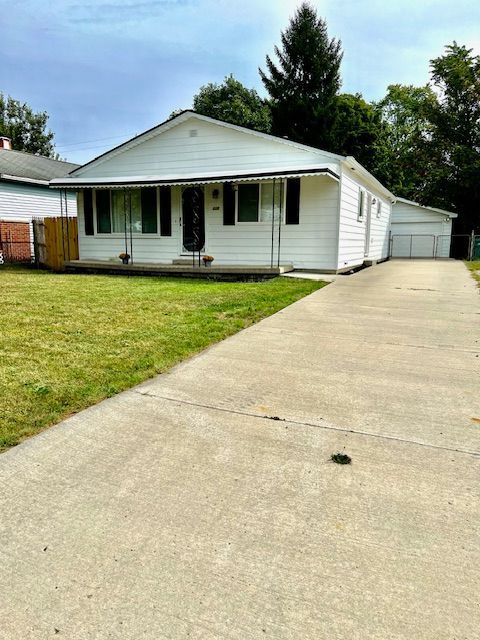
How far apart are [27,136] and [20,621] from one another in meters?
50.3

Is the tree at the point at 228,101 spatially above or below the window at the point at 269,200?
above

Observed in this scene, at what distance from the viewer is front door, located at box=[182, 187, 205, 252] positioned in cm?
1323

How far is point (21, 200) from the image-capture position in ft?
65.4

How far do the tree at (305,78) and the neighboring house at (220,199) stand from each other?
15264mm

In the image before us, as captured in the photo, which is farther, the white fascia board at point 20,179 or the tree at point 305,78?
the tree at point 305,78

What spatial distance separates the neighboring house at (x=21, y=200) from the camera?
1906 centimetres

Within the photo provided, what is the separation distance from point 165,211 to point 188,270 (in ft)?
9.36

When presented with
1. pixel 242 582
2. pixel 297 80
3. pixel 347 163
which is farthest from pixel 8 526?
pixel 297 80

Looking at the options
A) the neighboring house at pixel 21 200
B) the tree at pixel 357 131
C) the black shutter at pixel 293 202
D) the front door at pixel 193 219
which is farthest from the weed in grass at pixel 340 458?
the tree at pixel 357 131

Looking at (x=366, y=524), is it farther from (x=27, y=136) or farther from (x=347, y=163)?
(x=27, y=136)

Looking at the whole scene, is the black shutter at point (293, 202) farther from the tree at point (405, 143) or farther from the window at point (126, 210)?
the tree at point (405, 143)

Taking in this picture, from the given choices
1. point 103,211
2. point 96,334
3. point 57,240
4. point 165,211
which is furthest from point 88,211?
point 96,334

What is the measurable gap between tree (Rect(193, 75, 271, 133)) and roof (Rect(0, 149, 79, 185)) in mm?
21248

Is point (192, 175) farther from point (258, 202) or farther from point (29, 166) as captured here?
point (29, 166)
